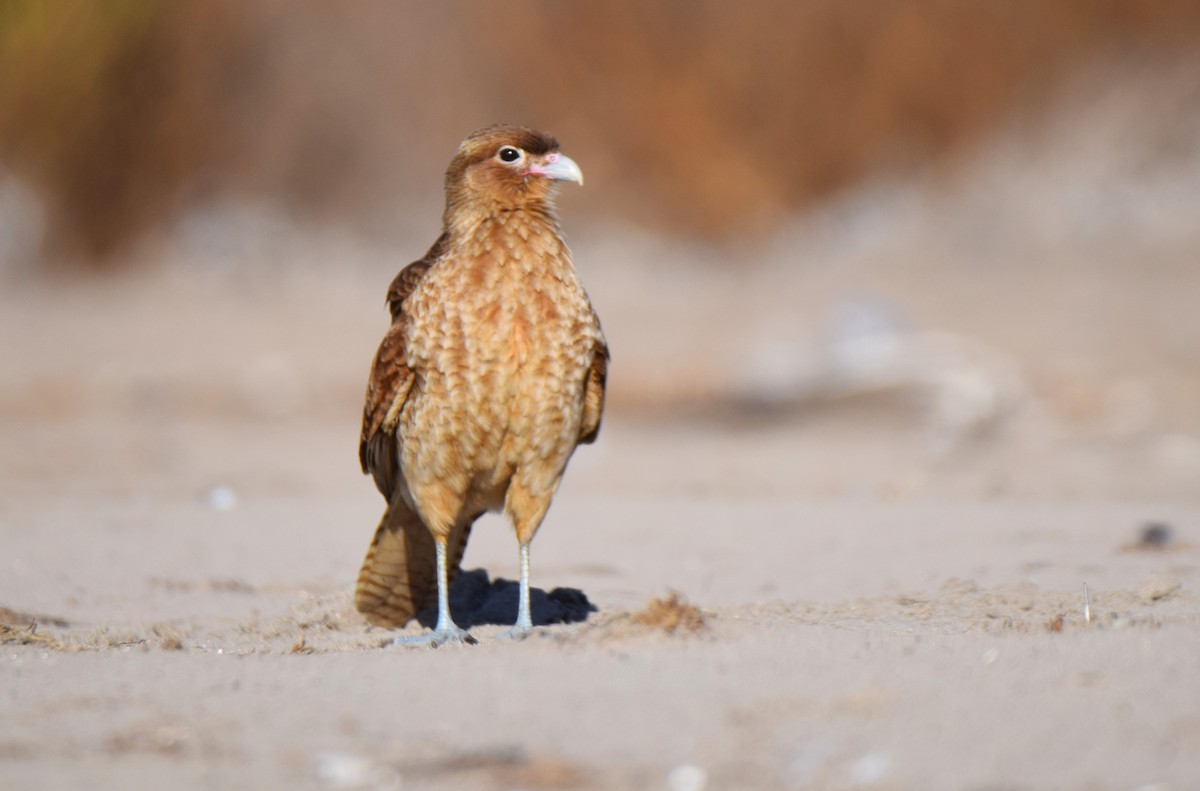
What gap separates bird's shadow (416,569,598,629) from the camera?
5590 millimetres

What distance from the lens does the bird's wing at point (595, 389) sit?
5.39 meters

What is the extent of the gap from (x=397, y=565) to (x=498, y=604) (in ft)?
1.67

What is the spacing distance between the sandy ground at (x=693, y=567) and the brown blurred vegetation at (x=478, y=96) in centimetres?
617

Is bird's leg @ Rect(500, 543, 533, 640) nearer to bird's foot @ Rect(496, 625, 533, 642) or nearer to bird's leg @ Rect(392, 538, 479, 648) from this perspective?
bird's foot @ Rect(496, 625, 533, 642)

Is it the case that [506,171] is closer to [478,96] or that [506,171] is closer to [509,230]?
[509,230]

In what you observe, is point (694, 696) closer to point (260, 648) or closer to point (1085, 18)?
point (260, 648)

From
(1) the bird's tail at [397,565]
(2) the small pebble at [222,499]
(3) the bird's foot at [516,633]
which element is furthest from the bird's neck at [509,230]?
(2) the small pebble at [222,499]

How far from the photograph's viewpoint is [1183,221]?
19.1 meters

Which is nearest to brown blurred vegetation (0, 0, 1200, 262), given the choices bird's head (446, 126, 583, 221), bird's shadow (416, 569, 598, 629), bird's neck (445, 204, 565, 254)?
bird's shadow (416, 569, 598, 629)

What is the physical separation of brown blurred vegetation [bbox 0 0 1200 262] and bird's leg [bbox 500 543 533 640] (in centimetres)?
1866

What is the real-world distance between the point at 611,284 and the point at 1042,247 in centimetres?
627

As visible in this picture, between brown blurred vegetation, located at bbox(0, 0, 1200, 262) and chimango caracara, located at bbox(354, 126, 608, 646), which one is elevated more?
brown blurred vegetation, located at bbox(0, 0, 1200, 262)

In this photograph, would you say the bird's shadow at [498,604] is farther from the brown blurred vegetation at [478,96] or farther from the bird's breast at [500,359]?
the brown blurred vegetation at [478,96]


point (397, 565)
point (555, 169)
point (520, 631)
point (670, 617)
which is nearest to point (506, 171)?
point (555, 169)
